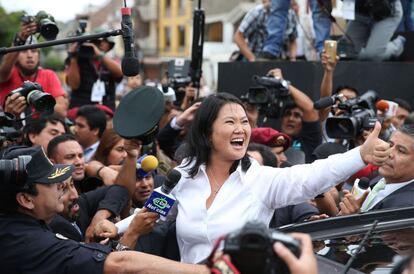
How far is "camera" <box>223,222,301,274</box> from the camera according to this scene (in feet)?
5.25

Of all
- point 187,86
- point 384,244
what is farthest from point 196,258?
point 187,86

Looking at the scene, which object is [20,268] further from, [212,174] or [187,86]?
[187,86]

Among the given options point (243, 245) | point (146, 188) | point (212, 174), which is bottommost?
point (146, 188)

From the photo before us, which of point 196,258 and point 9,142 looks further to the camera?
point 9,142

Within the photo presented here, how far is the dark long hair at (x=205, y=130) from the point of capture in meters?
3.51

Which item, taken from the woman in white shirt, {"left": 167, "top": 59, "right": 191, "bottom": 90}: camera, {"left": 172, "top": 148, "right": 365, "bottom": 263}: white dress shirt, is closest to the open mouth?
the woman in white shirt

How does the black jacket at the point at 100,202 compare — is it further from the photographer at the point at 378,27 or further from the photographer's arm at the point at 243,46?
the photographer's arm at the point at 243,46

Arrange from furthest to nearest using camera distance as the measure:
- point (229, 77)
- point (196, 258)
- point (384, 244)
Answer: point (229, 77), point (196, 258), point (384, 244)

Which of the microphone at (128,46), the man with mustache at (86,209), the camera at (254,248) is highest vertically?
the microphone at (128,46)

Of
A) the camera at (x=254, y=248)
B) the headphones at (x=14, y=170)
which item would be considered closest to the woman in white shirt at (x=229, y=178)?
the headphones at (x=14, y=170)

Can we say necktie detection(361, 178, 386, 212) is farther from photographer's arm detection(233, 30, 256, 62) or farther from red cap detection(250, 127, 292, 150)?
photographer's arm detection(233, 30, 256, 62)

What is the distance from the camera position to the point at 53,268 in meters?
2.83

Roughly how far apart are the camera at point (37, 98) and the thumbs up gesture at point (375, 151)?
2.28 metres

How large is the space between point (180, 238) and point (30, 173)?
80cm
